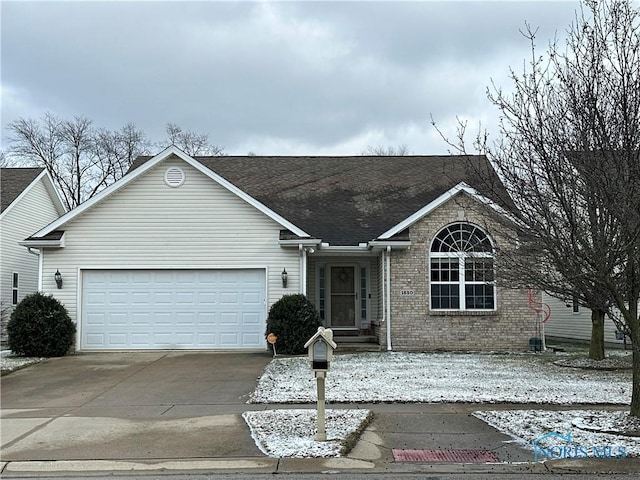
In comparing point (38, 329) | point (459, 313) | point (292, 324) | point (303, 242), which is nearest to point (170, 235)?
point (303, 242)

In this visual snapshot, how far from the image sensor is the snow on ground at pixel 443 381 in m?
10.5

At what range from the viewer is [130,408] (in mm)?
10203

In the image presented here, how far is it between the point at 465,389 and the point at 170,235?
979 centimetres

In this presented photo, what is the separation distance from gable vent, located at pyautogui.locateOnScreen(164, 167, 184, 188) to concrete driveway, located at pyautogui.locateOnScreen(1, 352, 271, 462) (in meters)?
4.79

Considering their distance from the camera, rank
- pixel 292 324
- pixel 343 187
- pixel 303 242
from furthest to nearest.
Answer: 1. pixel 343 187
2. pixel 303 242
3. pixel 292 324

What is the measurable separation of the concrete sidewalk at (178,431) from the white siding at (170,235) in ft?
15.9

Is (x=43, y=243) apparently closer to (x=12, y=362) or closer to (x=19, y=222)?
(x=12, y=362)

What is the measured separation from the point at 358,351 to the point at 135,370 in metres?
5.88

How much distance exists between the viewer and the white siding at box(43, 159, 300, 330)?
58.7 feet

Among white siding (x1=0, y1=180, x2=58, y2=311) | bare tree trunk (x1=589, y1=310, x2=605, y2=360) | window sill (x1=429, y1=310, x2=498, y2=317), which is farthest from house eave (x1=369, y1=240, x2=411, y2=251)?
white siding (x1=0, y1=180, x2=58, y2=311)

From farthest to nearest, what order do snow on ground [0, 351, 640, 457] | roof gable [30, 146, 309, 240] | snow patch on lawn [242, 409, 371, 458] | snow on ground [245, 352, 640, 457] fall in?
roof gable [30, 146, 309, 240] < snow on ground [245, 352, 640, 457] < snow on ground [0, 351, 640, 457] < snow patch on lawn [242, 409, 371, 458]

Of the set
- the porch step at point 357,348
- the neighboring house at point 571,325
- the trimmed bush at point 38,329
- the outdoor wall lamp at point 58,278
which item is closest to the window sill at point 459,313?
the porch step at point 357,348

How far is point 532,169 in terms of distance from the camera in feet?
26.6

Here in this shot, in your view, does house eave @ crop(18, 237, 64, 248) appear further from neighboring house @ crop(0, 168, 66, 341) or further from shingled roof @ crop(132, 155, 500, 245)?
shingled roof @ crop(132, 155, 500, 245)
